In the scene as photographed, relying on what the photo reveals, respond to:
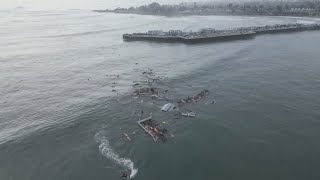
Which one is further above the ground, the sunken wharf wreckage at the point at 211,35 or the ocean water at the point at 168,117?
the sunken wharf wreckage at the point at 211,35

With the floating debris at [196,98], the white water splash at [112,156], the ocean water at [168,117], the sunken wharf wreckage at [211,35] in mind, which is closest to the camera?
the white water splash at [112,156]

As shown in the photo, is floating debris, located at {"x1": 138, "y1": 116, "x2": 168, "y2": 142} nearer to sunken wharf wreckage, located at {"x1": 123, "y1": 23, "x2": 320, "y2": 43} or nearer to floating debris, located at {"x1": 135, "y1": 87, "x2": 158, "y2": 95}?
floating debris, located at {"x1": 135, "y1": 87, "x2": 158, "y2": 95}

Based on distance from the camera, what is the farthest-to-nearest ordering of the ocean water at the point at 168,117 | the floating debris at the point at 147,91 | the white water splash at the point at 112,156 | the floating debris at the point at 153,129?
the floating debris at the point at 147,91, the floating debris at the point at 153,129, the ocean water at the point at 168,117, the white water splash at the point at 112,156

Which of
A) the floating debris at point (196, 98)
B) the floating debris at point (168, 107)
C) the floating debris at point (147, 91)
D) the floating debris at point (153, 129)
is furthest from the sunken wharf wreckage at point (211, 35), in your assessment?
the floating debris at point (153, 129)

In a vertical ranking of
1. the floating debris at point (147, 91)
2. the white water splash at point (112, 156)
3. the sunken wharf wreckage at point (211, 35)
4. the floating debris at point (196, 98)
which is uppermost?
the sunken wharf wreckage at point (211, 35)

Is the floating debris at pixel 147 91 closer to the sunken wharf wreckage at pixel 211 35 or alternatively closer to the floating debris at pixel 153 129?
the floating debris at pixel 153 129
